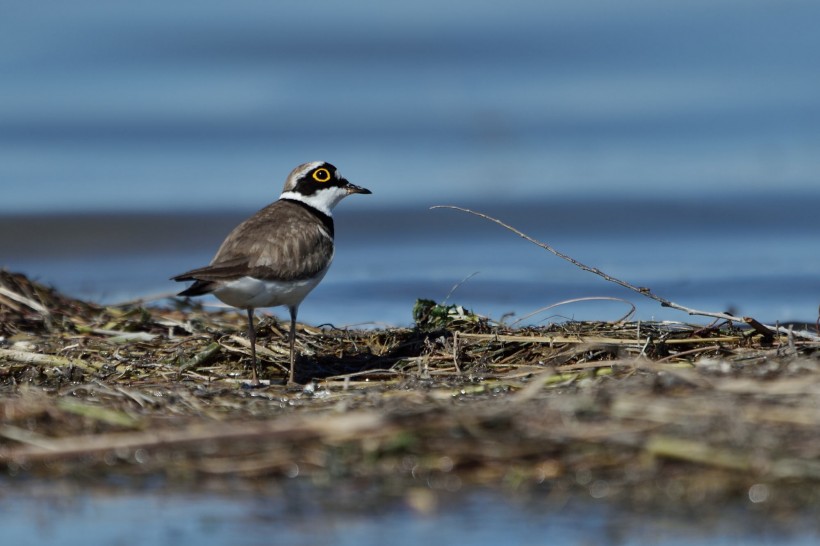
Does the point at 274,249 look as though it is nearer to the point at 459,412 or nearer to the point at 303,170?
the point at 303,170

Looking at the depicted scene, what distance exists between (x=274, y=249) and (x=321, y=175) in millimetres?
1325

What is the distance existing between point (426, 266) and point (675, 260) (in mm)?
2493

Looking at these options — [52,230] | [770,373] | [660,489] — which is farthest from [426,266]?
[660,489]

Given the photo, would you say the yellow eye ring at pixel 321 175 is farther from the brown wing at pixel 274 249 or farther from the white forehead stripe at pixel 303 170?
the brown wing at pixel 274 249

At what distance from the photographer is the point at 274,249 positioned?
27.3ft

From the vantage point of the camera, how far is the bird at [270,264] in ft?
26.1

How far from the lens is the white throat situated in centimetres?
949

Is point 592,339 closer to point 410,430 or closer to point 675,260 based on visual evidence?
point 410,430

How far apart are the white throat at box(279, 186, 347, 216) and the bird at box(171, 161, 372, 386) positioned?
171 mm

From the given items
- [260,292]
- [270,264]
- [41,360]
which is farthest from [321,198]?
[41,360]

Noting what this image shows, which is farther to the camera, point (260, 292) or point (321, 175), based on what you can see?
point (321, 175)

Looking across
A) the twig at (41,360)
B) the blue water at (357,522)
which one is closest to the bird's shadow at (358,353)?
the twig at (41,360)

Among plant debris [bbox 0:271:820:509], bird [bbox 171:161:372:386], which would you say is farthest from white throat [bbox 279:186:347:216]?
plant debris [bbox 0:271:820:509]

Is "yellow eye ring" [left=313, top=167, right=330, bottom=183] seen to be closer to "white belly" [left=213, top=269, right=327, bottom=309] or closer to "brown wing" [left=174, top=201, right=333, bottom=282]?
"brown wing" [left=174, top=201, right=333, bottom=282]
